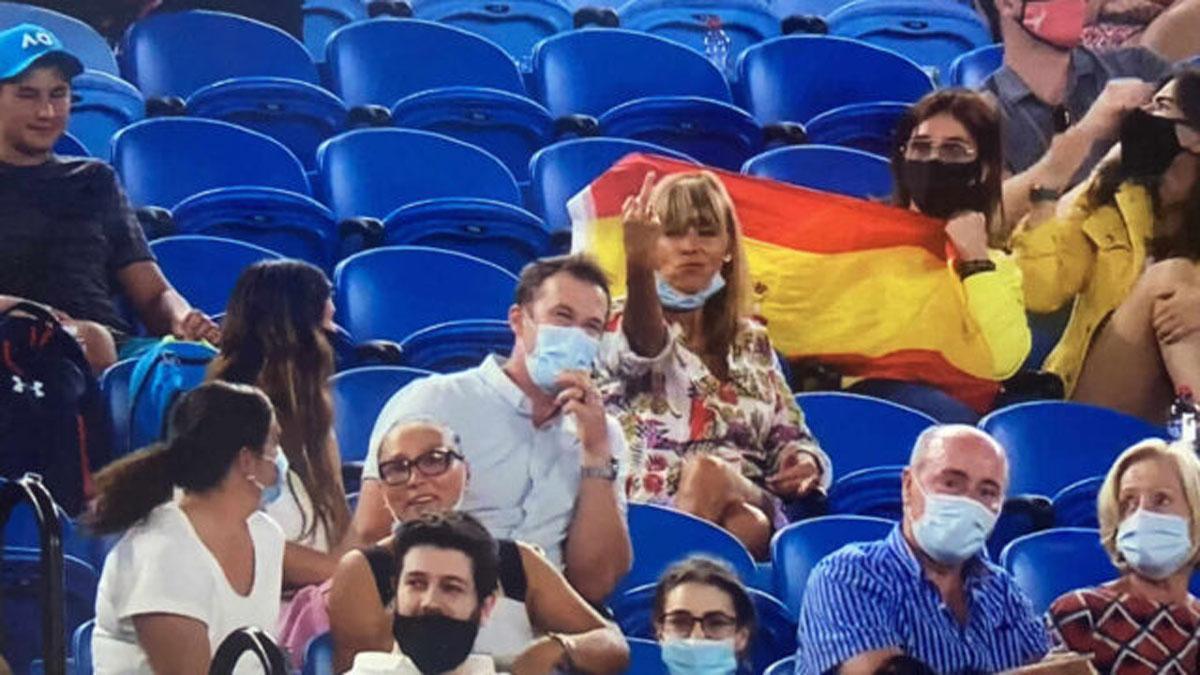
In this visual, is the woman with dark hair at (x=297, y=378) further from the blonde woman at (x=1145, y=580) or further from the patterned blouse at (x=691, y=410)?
the blonde woman at (x=1145, y=580)

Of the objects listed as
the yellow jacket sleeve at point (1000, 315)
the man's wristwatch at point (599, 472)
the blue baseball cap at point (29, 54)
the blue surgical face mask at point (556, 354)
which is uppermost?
the blue baseball cap at point (29, 54)

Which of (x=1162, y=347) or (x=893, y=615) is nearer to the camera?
(x=893, y=615)

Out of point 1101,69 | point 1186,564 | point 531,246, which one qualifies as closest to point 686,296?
point 531,246

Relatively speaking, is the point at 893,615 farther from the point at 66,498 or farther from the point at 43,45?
the point at 43,45

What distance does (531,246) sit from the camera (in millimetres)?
6035

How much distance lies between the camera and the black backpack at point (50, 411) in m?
5.20

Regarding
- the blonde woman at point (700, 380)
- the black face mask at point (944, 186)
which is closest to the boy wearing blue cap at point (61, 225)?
the blonde woman at point (700, 380)

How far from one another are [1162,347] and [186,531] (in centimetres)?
191

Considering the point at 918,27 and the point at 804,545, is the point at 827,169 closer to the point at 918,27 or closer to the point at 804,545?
the point at 918,27

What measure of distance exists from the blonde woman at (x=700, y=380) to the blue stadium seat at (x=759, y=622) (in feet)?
0.54

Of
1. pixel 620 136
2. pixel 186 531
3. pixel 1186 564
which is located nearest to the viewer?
pixel 186 531

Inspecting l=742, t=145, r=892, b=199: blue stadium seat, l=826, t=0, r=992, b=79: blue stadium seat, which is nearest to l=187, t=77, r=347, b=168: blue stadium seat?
l=742, t=145, r=892, b=199: blue stadium seat

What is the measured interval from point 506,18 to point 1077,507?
1.78 metres

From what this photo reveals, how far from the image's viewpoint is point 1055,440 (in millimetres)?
5898
